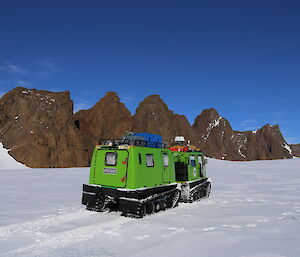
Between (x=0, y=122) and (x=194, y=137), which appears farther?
(x=194, y=137)

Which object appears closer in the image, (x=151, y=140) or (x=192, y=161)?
(x=151, y=140)

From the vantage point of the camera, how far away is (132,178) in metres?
8.85

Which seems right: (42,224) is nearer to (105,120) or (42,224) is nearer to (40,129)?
(40,129)

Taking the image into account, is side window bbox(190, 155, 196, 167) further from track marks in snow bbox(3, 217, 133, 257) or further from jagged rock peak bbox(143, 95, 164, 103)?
jagged rock peak bbox(143, 95, 164, 103)

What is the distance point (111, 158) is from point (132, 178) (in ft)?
4.14

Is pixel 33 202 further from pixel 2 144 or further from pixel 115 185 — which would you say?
pixel 2 144

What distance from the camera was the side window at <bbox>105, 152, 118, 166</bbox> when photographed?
948 cm

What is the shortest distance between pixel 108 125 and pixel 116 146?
85.6m

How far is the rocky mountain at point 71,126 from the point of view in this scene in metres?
70.4

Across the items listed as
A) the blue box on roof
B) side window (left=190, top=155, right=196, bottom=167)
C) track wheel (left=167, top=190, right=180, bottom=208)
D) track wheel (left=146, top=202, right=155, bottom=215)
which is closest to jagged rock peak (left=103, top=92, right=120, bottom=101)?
side window (left=190, top=155, right=196, bottom=167)

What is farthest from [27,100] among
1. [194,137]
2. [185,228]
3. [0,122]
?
[185,228]

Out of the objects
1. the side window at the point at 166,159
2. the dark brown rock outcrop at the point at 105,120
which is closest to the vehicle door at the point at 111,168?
the side window at the point at 166,159

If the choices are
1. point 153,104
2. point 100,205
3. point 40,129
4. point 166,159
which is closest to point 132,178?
point 100,205

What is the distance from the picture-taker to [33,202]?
11.4 m
